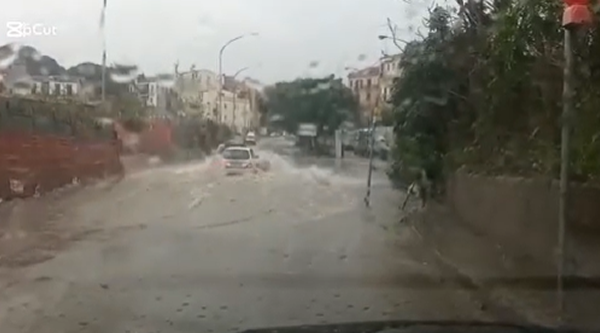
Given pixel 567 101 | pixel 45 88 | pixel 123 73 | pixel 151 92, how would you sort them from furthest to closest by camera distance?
pixel 45 88 < pixel 151 92 < pixel 123 73 < pixel 567 101

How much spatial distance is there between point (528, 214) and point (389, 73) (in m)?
2.67

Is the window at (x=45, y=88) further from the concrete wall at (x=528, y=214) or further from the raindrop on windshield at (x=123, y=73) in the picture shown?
the concrete wall at (x=528, y=214)

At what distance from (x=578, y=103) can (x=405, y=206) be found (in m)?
4.85

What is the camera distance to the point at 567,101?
9070mm

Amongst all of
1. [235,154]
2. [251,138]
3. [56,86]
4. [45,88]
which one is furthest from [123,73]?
[235,154]

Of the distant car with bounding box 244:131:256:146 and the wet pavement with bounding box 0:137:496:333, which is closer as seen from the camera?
the wet pavement with bounding box 0:137:496:333

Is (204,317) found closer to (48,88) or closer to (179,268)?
(179,268)

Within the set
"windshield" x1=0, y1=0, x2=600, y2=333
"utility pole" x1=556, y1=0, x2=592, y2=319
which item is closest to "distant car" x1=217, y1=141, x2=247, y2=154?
"windshield" x1=0, y1=0, x2=600, y2=333

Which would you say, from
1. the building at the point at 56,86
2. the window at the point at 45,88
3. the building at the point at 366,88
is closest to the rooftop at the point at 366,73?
the building at the point at 366,88

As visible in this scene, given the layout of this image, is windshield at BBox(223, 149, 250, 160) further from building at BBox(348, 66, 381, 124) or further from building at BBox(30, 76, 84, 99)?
building at BBox(30, 76, 84, 99)

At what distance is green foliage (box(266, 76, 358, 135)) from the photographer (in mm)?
12375

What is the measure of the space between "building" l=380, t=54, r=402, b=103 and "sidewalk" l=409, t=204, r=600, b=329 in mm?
1709

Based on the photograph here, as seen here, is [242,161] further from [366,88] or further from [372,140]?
[366,88]

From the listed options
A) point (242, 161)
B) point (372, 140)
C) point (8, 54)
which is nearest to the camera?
point (8, 54)
